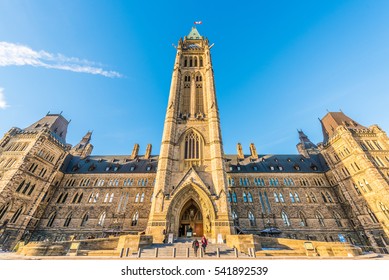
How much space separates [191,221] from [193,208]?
1.62m

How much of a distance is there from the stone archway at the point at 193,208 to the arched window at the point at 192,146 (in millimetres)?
5183

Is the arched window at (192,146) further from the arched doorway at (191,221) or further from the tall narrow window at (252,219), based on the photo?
the tall narrow window at (252,219)

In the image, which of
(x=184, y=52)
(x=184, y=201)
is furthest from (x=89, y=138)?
(x=184, y=201)

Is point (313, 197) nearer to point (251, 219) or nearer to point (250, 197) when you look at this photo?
point (250, 197)

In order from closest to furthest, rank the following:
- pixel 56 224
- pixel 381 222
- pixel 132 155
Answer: pixel 381 222
pixel 56 224
pixel 132 155

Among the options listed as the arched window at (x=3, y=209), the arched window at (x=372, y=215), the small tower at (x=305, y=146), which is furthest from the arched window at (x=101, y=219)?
the small tower at (x=305, y=146)

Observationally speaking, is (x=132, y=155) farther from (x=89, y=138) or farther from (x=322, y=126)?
(x=322, y=126)

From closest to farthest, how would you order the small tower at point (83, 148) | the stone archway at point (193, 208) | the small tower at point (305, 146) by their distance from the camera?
1. the stone archway at point (193, 208)
2. the small tower at point (305, 146)
3. the small tower at point (83, 148)

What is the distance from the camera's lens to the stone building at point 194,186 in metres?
21.4

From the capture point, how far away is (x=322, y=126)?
38.4 m

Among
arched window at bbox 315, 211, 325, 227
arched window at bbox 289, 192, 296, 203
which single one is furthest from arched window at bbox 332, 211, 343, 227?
arched window at bbox 289, 192, 296, 203

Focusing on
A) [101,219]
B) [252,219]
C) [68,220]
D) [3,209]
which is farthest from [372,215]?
[3,209]

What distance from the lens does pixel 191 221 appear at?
21.3m

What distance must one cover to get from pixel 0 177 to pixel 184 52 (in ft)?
128
